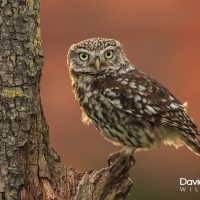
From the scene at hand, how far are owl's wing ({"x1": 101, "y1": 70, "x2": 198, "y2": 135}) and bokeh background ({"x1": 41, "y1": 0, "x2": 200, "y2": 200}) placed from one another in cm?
462

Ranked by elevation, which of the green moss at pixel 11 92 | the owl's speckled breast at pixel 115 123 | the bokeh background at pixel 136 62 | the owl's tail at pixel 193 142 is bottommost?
the bokeh background at pixel 136 62

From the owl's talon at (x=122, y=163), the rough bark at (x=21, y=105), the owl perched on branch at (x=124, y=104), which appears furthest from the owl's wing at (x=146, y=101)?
the rough bark at (x=21, y=105)

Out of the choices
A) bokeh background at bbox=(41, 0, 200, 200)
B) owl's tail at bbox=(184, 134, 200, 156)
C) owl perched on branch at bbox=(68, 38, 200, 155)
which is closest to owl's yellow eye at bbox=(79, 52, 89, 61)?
owl perched on branch at bbox=(68, 38, 200, 155)

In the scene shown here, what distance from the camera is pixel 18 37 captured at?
6152 mm

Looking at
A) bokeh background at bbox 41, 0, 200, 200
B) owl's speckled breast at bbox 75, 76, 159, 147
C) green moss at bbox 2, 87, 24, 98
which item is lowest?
bokeh background at bbox 41, 0, 200, 200

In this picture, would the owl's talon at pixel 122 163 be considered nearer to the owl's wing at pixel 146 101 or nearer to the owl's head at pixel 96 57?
the owl's wing at pixel 146 101

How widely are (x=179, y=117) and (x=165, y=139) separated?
0.62ft

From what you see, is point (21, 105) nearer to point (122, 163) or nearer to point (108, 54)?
point (122, 163)

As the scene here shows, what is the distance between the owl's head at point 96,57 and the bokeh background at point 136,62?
14.6 ft

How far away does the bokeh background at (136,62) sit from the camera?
44.2ft

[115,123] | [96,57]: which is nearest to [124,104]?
[115,123]

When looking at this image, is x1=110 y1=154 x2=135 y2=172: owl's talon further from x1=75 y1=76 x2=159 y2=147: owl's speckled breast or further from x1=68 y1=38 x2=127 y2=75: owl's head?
x1=68 y1=38 x2=127 y2=75: owl's head

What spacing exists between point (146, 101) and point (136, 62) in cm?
902

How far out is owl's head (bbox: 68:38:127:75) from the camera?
24.4 feet
